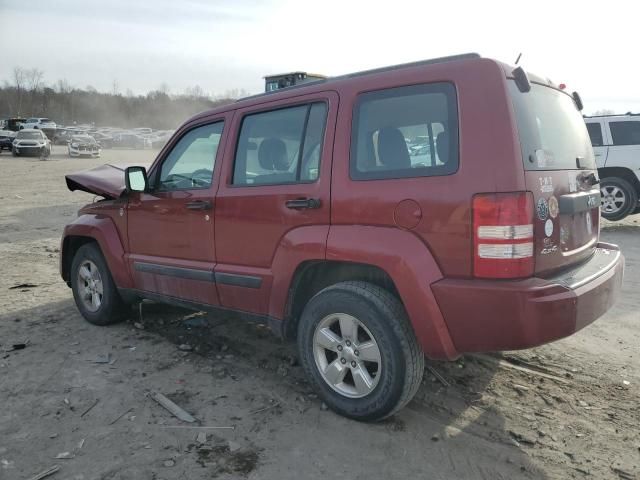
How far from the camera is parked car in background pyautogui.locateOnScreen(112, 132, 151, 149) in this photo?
50.2 meters

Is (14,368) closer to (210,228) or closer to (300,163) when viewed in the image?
(210,228)

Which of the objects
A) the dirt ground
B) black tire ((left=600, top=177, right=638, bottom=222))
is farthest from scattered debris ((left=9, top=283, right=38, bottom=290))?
black tire ((left=600, top=177, right=638, bottom=222))

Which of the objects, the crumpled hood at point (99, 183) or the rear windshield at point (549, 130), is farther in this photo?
the crumpled hood at point (99, 183)

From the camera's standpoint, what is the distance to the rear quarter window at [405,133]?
276 centimetres

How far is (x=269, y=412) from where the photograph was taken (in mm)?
3254

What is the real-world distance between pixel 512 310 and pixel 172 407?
2.12 m

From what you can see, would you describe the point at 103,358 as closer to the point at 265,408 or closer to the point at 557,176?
the point at 265,408

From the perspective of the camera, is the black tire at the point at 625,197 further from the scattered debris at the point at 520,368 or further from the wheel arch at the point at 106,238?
the wheel arch at the point at 106,238

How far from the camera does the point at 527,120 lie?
2.75 meters

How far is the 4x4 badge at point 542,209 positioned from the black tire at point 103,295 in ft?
12.2

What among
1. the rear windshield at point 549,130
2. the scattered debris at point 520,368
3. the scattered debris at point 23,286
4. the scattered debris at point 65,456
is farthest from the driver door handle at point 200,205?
the scattered debris at point 23,286

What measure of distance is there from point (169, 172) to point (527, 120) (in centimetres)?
278

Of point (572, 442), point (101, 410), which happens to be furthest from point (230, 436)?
point (572, 442)

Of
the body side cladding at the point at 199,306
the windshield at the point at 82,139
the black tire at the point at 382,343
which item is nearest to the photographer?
the black tire at the point at 382,343
